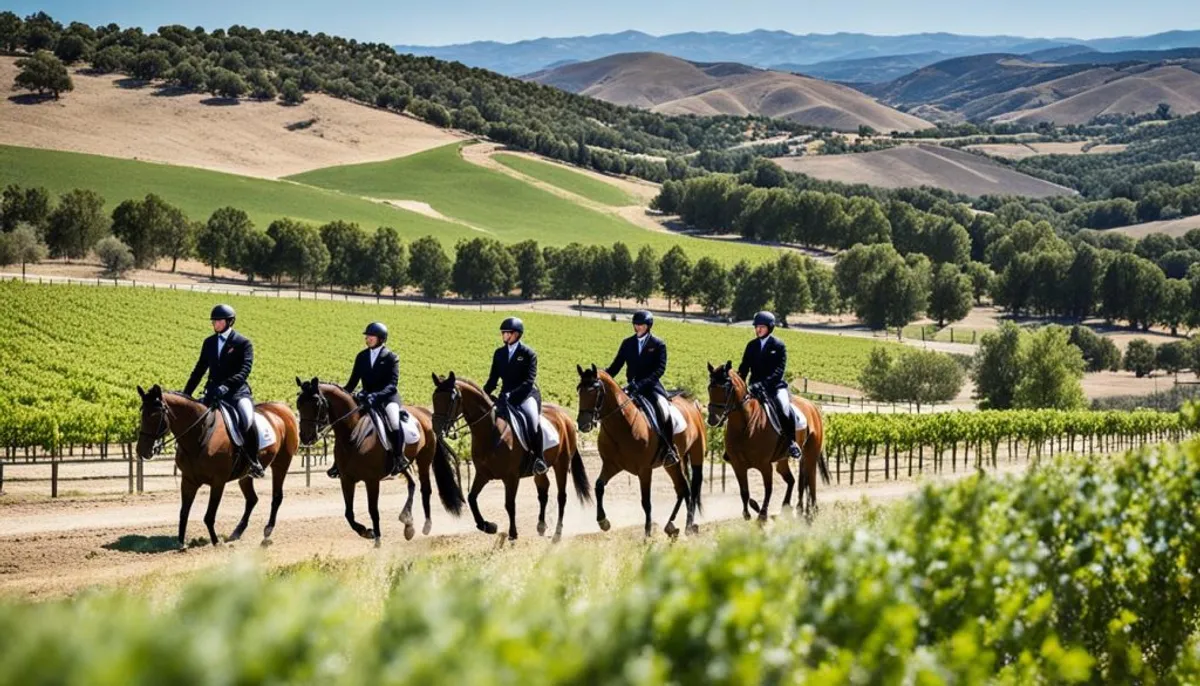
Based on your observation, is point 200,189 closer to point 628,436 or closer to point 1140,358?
point 1140,358

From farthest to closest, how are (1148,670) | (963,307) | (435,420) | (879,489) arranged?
(963,307), (879,489), (435,420), (1148,670)

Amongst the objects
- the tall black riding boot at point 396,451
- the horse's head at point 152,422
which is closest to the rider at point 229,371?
the horse's head at point 152,422

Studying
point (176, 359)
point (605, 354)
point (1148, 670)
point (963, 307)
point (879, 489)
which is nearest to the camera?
point (1148, 670)

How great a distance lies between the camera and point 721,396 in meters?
22.7

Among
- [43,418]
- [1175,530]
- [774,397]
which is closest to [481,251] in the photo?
[43,418]

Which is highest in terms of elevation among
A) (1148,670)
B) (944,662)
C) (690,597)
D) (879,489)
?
(690,597)

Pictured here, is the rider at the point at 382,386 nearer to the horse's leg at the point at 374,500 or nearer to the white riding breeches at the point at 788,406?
the horse's leg at the point at 374,500

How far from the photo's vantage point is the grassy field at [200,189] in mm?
166750

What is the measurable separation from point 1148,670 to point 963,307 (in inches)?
6208

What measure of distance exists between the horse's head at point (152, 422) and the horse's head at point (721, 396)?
958 centimetres

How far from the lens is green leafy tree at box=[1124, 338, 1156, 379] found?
467ft

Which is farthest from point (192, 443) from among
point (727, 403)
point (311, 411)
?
point (727, 403)

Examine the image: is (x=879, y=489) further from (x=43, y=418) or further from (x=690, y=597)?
(x=690, y=597)

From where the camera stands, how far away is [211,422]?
71.1 ft
